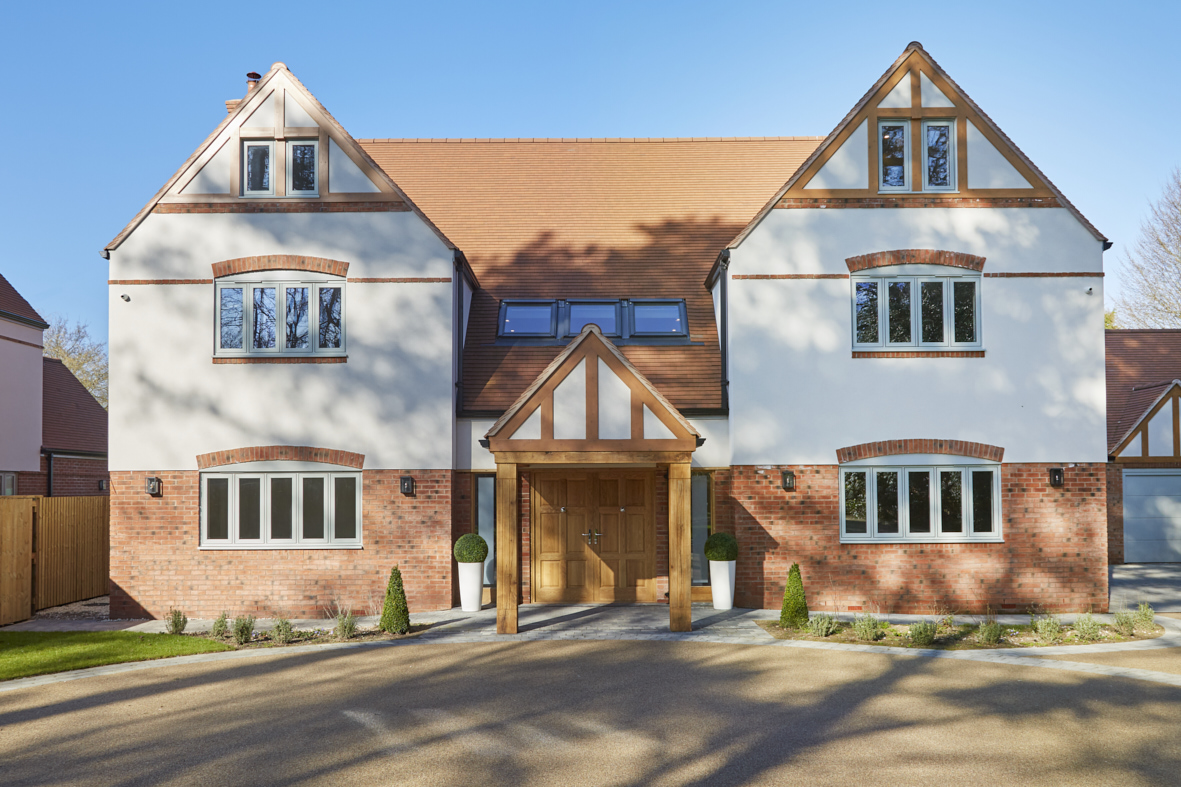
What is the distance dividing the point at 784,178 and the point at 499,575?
12.3m

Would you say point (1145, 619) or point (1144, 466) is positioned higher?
point (1144, 466)

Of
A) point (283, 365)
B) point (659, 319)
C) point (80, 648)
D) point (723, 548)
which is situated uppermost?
point (659, 319)

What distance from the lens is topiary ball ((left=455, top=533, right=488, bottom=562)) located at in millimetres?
13828

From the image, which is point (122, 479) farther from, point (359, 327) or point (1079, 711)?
point (1079, 711)

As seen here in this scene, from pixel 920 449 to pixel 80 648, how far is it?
12776 mm

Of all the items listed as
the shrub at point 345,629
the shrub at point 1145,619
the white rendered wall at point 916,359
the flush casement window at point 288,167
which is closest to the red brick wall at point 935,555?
the white rendered wall at point 916,359

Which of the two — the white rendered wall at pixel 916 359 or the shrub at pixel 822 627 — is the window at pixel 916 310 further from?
the shrub at pixel 822 627

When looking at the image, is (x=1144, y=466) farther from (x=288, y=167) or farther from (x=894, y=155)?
(x=288, y=167)

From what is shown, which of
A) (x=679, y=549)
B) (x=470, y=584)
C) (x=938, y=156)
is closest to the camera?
(x=679, y=549)

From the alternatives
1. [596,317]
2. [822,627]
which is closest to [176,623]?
[596,317]

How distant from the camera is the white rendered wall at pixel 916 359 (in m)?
14.4

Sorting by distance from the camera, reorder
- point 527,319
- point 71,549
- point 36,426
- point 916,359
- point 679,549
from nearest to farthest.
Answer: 1. point 679,549
2. point 916,359
3. point 71,549
4. point 527,319
5. point 36,426

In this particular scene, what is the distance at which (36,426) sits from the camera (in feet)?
71.9

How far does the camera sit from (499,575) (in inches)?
485
